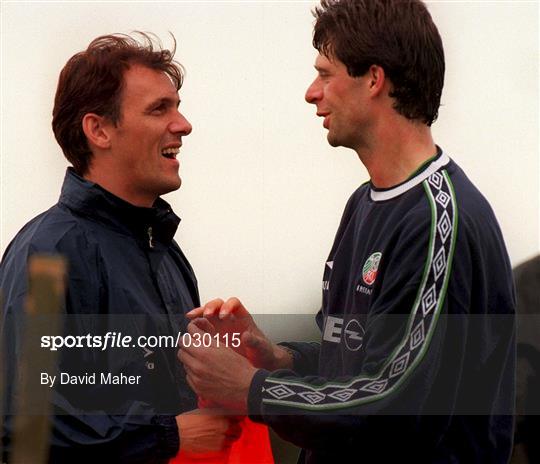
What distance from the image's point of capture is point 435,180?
3.25 m

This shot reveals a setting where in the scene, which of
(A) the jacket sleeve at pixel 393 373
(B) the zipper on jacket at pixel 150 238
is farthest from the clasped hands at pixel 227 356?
(B) the zipper on jacket at pixel 150 238

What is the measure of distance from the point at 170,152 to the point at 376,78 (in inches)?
32.6

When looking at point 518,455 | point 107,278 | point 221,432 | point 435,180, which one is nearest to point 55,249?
point 107,278

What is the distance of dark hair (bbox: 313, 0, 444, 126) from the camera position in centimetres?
344

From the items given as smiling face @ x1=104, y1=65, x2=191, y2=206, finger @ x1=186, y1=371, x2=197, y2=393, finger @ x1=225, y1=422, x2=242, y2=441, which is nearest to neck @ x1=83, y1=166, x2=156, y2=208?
smiling face @ x1=104, y1=65, x2=191, y2=206

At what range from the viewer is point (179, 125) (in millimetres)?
4059

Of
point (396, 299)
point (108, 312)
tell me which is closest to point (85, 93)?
point (108, 312)

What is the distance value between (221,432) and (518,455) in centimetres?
157

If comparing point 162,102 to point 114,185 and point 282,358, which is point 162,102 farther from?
point 282,358

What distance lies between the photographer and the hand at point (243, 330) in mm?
3691

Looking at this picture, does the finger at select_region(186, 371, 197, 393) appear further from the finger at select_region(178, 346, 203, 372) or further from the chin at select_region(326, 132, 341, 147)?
the chin at select_region(326, 132, 341, 147)

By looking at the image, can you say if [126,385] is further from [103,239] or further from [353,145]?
[353,145]

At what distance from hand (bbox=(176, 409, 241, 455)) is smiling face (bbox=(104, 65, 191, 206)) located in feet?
2.26

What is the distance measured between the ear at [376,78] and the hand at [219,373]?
80cm
